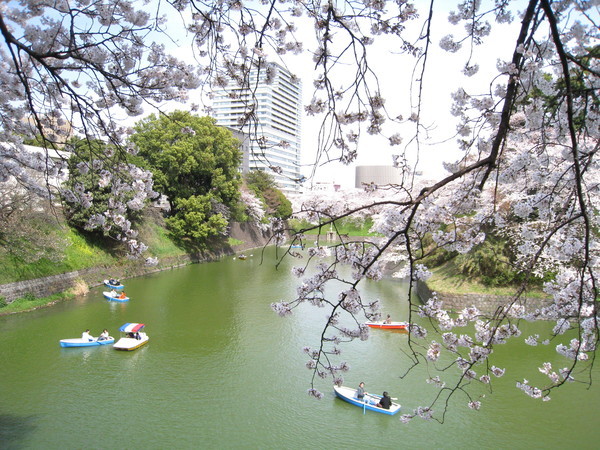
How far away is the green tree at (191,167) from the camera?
16031 mm

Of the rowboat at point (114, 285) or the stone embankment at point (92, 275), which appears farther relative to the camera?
the rowboat at point (114, 285)

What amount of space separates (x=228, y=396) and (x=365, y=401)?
189 centimetres

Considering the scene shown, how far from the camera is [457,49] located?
7.13 ft

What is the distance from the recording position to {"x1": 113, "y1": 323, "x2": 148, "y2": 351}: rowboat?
7.32 m

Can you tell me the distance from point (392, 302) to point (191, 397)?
683 centimetres

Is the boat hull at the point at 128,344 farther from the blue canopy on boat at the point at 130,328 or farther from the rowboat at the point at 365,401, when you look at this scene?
the rowboat at the point at 365,401

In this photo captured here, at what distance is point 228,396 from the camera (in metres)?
5.84

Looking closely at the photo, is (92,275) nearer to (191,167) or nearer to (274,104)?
(191,167)

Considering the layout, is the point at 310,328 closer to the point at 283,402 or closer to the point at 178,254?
the point at 283,402

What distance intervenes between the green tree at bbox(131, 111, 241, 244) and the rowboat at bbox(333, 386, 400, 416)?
11.6m

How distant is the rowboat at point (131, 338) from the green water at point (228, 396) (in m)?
0.16

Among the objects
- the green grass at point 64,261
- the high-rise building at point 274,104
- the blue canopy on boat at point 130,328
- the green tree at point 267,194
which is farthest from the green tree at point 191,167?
the high-rise building at point 274,104

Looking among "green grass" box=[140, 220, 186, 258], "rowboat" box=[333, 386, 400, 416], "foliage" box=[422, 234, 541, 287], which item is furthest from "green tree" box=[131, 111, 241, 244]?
"rowboat" box=[333, 386, 400, 416]

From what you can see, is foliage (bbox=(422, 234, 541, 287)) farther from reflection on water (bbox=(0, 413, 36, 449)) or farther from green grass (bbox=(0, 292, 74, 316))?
green grass (bbox=(0, 292, 74, 316))
